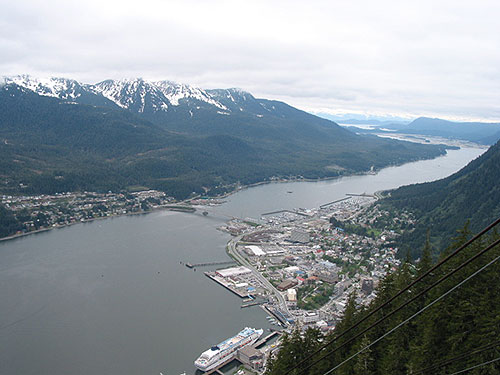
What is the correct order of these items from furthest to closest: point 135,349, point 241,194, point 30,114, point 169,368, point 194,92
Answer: point 194,92
point 30,114
point 241,194
point 135,349
point 169,368

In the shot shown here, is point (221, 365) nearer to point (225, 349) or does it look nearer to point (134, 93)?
point (225, 349)

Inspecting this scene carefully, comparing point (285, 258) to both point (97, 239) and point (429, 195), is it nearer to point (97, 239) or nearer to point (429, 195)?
point (97, 239)

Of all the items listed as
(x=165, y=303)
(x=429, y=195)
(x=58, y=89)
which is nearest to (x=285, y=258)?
(x=165, y=303)

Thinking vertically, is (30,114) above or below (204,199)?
above

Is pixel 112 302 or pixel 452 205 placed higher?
pixel 452 205

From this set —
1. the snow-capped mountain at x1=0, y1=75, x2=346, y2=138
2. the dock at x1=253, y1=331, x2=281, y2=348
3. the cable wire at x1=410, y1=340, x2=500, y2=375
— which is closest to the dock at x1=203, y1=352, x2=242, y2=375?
the dock at x1=253, y1=331, x2=281, y2=348

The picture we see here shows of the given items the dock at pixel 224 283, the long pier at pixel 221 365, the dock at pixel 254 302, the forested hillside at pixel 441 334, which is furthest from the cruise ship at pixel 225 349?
the forested hillside at pixel 441 334

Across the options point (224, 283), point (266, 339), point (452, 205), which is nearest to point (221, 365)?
point (266, 339)
